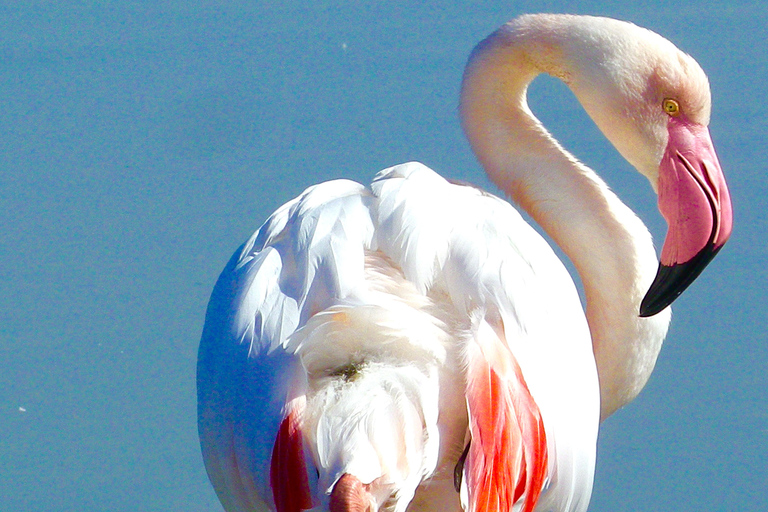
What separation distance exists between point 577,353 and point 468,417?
0.34 meters

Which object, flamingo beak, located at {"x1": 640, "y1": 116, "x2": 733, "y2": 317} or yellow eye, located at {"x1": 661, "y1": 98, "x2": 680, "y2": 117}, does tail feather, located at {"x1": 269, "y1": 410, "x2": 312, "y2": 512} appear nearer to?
flamingo beak, located at {"x1": 640, "y1": 116, "x2": 733, "y2": 317}

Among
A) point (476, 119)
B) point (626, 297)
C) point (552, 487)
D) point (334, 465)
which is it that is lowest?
point (552, 487)

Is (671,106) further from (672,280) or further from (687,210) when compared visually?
(672,280)

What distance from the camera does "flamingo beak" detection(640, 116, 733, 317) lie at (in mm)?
1932

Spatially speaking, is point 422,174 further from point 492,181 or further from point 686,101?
point 686,101

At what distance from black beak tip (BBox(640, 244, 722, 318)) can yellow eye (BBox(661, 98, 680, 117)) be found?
0.31 meters

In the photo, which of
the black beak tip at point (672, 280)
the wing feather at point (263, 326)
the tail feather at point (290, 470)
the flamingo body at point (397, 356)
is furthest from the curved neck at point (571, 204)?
the tail feather at point (290, 470)

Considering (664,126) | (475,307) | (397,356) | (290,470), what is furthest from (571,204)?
(290,470)

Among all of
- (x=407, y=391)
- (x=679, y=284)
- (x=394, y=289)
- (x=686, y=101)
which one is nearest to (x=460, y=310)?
(x=394, y=289)

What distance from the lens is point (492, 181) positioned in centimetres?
241

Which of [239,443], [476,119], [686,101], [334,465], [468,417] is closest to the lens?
[334,465]

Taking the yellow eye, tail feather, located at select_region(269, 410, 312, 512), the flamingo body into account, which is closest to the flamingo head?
the yellow eye

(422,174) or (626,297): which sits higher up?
(422,174)

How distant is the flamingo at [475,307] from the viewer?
155 centimetres
